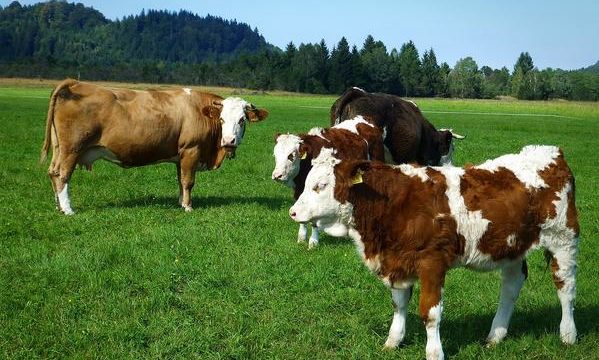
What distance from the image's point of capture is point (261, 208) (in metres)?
13.0

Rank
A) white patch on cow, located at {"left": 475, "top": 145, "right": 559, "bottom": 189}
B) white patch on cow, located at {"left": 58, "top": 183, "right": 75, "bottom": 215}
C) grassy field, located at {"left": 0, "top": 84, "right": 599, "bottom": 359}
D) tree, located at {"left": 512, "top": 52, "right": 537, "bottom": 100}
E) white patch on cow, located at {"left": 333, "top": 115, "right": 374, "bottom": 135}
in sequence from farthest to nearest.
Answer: tree, located at {"left": 512, "top": 52, "right": 537, "bottom": 100} < white patch on cow, located at {"left": 58, "top": 183, "right": 75, "bottom": 215} < white patch on cow, located at {"left": 333, "top": 115, "right": 374, "bottom": 135} < grassy field, located at {"left": 0, "top": 84, "right": 599, "bottom": 359} < white patch on cow, located at {"left": 475, "top": 145, "right": 559, "bottom": 189}

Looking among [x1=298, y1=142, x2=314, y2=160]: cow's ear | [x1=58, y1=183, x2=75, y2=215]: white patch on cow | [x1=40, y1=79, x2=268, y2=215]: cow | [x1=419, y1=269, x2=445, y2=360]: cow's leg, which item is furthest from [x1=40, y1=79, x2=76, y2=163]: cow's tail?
[x1=419, y1=269, x2=445, y2=360]: cow's leg

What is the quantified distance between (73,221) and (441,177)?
7479mm

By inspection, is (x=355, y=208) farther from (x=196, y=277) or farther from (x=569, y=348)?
(x=196, y=277)

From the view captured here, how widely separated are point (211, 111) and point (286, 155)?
15.1ft

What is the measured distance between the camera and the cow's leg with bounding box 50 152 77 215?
12.2 meters

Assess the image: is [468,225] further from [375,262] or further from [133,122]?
[133,122]

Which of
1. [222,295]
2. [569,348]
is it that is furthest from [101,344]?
[569,348]

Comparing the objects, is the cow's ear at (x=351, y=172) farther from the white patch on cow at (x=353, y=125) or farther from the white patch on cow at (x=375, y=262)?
the white patch on cow at (x=353, y=125)

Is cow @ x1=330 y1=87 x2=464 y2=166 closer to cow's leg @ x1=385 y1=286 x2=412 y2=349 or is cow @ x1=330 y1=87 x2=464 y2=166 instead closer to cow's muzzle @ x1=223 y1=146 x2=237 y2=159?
cow's muzzle @ x1=223 y1=146 x2=237 y2=159

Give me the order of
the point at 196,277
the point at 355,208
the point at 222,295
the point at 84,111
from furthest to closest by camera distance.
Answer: the point at 84,111, the point at 196,277, the point at 222,295, the point at 355,208

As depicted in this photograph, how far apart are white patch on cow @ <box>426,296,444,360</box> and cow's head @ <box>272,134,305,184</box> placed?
391cm

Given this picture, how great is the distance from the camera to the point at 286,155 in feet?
30.2

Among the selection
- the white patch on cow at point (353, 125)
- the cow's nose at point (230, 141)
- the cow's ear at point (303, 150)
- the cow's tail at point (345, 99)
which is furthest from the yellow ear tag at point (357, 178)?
the cow's nose at point (230, 141)
